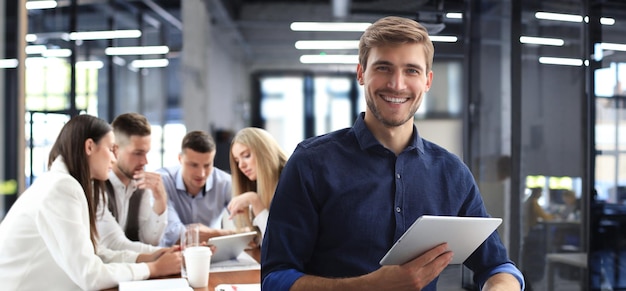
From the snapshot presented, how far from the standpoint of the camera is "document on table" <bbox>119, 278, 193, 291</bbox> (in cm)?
224

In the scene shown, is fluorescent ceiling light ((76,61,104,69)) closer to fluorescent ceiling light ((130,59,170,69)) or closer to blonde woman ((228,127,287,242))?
fluorescent ceiling light ((130,59,170,69))

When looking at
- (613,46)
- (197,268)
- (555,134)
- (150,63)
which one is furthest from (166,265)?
(150,63)

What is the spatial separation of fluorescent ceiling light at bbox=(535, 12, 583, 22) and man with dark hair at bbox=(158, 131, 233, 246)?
2218 millimetres

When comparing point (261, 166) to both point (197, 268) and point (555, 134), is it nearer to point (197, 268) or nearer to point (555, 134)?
point (197, 268)

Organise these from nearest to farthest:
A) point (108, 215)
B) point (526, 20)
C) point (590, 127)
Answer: point (108, 215) → point (590, 127) → point (526, 20)

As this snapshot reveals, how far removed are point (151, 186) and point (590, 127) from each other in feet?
8.30

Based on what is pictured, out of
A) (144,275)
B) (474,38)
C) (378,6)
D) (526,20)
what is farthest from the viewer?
(378,6)

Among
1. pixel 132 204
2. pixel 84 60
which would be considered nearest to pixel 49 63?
pixel 84 60

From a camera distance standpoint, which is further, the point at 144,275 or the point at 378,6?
the point at 378,6

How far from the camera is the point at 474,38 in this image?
14.8ft

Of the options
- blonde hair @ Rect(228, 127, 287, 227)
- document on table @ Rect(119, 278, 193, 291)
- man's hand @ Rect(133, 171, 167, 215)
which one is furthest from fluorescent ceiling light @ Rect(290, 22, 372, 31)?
document on table @ Rect(119, 278, 193, 291)

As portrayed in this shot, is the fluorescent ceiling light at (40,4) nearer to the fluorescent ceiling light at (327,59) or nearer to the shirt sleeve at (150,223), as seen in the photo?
the fluorescent ceiling light at (327,59)

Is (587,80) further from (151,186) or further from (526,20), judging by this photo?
(151,186)

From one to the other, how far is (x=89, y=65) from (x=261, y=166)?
12.3ft
